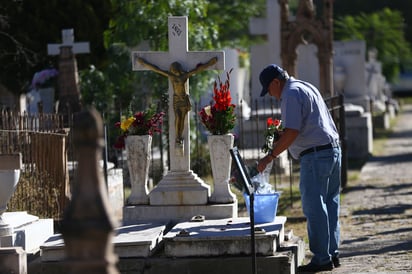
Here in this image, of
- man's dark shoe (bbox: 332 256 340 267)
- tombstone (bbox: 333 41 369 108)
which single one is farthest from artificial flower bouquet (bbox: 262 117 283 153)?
tombstone (bbox: 333 41 369 108)

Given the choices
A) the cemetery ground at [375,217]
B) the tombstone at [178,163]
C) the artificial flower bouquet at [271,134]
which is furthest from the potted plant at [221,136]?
the cemetery ground at [375,217]

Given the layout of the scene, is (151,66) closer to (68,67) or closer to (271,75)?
(271,75)

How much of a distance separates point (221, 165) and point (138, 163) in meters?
0.84

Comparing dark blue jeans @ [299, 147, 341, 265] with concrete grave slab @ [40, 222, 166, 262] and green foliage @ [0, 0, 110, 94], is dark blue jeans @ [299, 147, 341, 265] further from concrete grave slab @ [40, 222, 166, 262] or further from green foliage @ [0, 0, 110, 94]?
green foliage @ [0, 0, 110, 94]

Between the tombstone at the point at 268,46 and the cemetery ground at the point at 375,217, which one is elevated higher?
the tombstone at the point at 268,46

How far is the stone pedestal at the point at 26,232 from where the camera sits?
9.01 m

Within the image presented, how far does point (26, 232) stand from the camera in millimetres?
9328

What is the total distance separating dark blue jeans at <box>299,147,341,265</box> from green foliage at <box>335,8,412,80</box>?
33.6m

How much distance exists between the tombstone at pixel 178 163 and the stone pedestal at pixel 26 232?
0.82m

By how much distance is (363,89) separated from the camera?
30719 mm

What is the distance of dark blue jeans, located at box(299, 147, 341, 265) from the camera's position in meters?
8.45

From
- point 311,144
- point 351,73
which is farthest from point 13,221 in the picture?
point 351,73

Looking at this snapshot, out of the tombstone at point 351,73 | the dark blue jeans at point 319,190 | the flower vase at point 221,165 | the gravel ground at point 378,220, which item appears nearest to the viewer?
the dark blue jeans at point 319,190

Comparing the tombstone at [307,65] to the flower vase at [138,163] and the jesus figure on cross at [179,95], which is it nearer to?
the jesus figure on cross at [179,95]
